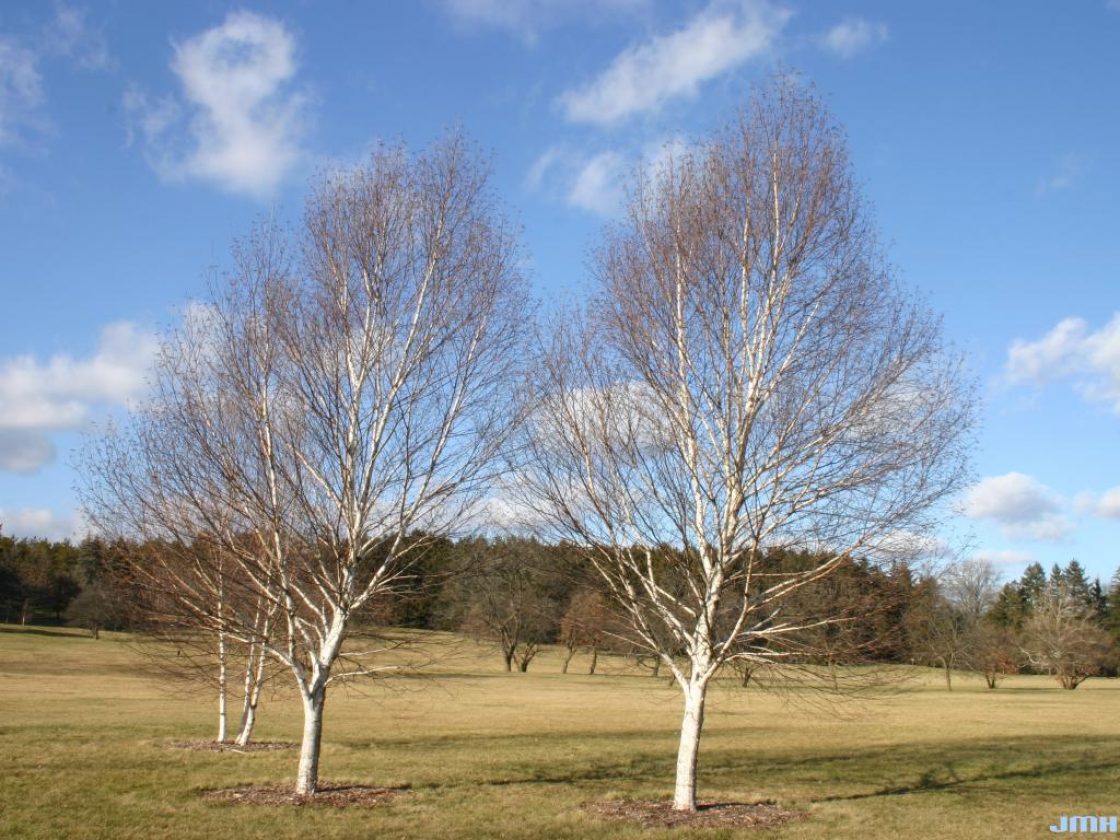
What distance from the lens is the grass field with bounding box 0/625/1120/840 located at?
36.1 ft

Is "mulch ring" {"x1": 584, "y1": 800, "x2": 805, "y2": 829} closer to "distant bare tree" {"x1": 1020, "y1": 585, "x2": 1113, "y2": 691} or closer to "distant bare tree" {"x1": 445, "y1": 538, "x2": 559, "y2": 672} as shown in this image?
"distant bare tree" {"x1": 445, "y1": 538, "x2": 559, "y2": 672}

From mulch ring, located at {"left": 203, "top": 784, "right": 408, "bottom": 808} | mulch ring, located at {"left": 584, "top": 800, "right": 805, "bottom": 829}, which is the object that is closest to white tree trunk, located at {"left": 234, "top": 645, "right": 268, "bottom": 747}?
mulch ring, located at {"left": 203, "top": 784, "right": 408, "bottom": 808}

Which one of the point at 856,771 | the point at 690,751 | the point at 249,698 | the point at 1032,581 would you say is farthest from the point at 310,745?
the point at 1032,581

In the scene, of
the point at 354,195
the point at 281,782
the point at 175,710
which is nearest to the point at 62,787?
the point at 281,782

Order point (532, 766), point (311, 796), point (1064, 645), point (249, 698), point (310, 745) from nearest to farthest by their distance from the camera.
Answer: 1. point (311, 796)
2. point (310, 745)
3. point (532, 766)
4. point (249, 698)
5. point (1064, 645)

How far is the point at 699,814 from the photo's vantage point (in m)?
11.4

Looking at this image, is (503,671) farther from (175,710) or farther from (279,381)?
(279,381)

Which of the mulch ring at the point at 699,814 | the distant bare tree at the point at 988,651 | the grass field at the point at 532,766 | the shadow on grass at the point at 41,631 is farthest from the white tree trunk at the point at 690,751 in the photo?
the shadow on grass at the point at 41,631

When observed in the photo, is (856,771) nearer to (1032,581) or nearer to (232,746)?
(232,746)

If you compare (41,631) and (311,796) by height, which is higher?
(311,796)

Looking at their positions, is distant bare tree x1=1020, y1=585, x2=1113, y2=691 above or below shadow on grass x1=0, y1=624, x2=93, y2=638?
above

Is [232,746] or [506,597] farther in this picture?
[506,597]

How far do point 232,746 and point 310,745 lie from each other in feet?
24.3

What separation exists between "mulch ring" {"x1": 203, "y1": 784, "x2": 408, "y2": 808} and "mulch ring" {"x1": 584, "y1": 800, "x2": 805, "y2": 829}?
3069 millimetres
